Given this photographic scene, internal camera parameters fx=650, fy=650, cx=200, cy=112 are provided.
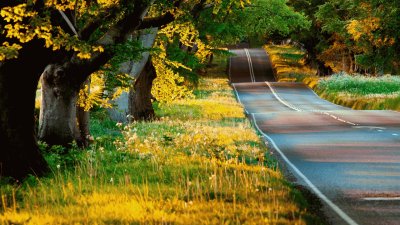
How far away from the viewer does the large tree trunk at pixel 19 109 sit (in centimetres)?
1104

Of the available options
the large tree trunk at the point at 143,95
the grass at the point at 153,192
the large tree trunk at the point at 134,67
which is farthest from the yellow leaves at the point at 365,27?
the grass at the point at 153,192

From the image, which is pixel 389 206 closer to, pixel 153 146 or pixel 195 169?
pixel 195 169

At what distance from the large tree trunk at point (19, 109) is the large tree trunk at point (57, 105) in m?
2.98

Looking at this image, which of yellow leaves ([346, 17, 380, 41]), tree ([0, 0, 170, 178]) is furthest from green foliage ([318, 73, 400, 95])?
tree ([0, 0, 170, 178])

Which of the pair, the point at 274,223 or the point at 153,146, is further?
the point at 153,146

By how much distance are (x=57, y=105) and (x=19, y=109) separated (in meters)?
3.31

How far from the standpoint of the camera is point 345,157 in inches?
681

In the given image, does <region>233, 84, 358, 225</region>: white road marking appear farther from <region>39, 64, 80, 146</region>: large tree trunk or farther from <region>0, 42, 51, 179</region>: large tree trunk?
<region>39, 64, 80, 146</region>: large tree trunk

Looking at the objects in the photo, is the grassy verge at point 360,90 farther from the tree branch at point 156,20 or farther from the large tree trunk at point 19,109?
the large tree trunk at point 19,109

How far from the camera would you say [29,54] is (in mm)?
11086

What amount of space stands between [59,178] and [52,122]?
3.77m

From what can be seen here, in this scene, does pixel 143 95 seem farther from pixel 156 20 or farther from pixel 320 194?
pixel 320 194

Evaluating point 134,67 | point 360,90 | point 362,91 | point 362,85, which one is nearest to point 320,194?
point 134,67

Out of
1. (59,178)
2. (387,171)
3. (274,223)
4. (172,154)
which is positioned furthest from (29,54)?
(387,171)
